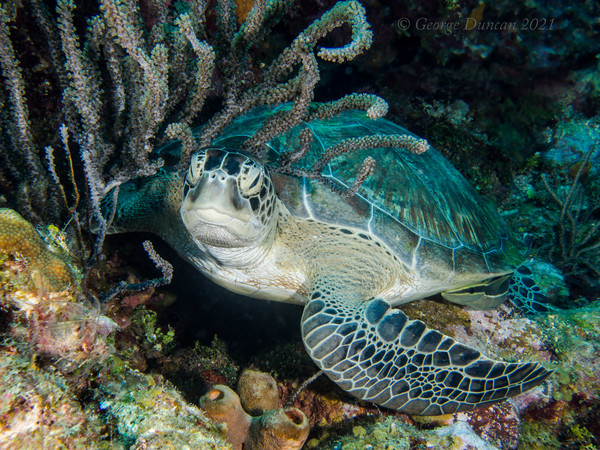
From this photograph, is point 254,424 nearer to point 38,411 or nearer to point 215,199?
point 38,411

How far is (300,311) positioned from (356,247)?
994 millimetres

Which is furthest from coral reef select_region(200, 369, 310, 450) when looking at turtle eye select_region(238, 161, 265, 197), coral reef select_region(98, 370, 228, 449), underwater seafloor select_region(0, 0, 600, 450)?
turtle eye select_region(238, 161, 265, 197)

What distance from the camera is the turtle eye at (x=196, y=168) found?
175cm

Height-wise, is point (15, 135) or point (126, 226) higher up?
point (15, 135)

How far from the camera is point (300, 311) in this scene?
298 centimetres

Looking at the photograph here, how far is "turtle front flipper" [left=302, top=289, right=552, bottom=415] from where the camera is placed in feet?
5.87

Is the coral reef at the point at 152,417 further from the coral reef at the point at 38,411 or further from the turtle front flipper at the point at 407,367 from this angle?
the turtle front flipper at the point at 407,367

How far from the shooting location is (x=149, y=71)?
1.61 m

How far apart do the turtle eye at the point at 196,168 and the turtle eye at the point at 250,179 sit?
0.76 feet

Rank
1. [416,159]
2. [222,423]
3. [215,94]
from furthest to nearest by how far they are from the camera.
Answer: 1. [215,94]
2. [416,159]
3. [222,423]

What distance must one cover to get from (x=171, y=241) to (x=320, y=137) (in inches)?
57.7

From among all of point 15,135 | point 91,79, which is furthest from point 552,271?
point 15,135

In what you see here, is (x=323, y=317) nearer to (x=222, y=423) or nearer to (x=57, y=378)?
(x=222, y=423)

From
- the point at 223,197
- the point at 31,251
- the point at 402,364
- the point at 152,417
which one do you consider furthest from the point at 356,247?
the point at 31,251
